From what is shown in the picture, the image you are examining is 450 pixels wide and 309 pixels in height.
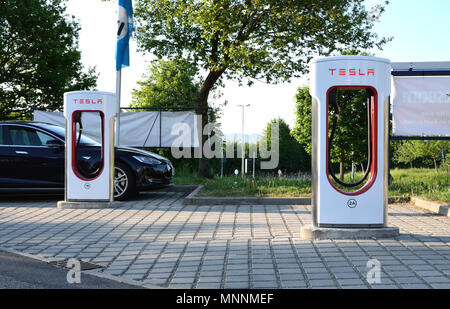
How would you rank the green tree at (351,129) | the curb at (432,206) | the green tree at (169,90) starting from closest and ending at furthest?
the curb at (432,206)
the green tree at (351,129)
the green tree at (169,90)

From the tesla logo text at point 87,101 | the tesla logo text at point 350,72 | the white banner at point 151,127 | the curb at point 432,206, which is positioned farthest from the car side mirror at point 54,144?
the curb at point 432,206

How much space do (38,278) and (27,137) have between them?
6.63 meters

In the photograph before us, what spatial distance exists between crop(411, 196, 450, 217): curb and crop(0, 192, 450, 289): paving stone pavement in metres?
0.18

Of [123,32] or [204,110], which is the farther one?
[204,110]

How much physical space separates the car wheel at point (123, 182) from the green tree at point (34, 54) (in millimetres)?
23172

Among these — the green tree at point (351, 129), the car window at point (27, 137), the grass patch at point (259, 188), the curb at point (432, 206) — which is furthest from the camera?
the green tree at point (351, 129)

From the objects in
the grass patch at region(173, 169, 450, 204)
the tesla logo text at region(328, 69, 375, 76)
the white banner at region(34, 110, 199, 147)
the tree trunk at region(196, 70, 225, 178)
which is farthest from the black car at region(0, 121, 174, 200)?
the tesla logo text at region(328, 69, 375, 76)

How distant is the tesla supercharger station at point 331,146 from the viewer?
5.84m

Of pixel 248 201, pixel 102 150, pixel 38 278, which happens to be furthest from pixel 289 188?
pixel 38 278

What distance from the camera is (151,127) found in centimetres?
1477

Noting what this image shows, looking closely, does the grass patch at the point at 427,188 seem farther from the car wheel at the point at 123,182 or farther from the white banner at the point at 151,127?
the white banner at the point at 151,127

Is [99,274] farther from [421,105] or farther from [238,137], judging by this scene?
[238,137]
